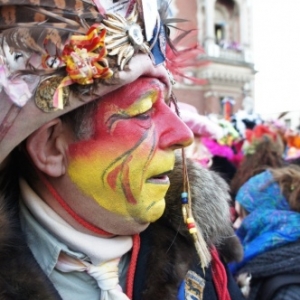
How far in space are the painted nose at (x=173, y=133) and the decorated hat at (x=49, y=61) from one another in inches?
6.9

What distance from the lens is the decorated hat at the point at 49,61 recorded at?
105 cm

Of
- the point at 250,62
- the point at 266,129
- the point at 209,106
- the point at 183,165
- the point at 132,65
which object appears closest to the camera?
the point at 132,65

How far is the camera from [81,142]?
117 centimetres

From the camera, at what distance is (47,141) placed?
1.16m

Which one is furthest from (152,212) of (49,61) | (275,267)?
(275,267)

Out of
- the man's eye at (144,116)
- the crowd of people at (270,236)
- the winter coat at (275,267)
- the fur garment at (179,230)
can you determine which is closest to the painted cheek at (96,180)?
the man's eye at (144,116)

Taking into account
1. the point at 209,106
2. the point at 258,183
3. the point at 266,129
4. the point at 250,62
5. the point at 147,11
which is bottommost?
the point at 209,106

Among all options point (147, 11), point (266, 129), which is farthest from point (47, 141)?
point (266, 129)

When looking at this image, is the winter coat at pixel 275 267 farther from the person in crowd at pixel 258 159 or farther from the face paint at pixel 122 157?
the person in crowd at pixel 258 159

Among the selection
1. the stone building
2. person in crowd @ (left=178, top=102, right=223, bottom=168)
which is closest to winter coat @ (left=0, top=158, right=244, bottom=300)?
person in crowd @ (left=178, top=102, right=223, bottom=168)

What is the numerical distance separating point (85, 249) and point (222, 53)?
1952 cm

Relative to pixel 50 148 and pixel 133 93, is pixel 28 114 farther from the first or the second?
pixel 133 93

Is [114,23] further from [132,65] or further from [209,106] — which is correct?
[209,106]

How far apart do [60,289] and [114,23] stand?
69 centimetres
